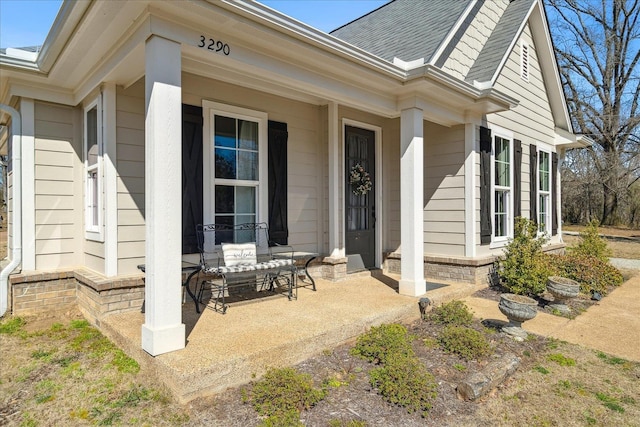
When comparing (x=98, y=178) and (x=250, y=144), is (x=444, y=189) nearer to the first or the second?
(x=250, y=144)

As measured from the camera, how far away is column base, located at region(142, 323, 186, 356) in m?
2.81

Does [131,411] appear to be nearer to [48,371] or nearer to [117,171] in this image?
[48,371]

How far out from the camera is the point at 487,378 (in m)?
2.79

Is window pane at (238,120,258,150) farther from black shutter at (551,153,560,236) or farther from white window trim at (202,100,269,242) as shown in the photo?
black shutter at (551,153,560,236)

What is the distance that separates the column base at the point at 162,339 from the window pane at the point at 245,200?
2.30 m

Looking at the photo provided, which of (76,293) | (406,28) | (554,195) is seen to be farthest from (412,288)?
(554,195)

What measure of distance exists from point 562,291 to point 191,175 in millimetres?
4857

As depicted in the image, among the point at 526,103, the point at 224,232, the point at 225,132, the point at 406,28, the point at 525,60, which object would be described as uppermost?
the point at 406,28

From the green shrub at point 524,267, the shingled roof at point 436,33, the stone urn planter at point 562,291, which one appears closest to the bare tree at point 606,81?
the shingled roof at point 436,33

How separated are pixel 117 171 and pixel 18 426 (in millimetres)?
2471

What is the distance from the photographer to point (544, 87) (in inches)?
335

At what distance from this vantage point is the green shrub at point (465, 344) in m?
3.33

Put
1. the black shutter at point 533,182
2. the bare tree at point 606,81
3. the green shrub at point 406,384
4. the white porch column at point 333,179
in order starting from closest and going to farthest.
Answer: the green shrub at point 406,384 → the white porch column at point 333,179 → the black shutter at point 533,182 → the bare tree at point 606,81

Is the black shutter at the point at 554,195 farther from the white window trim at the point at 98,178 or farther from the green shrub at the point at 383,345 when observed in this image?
the white window trim at the point at 98,178
